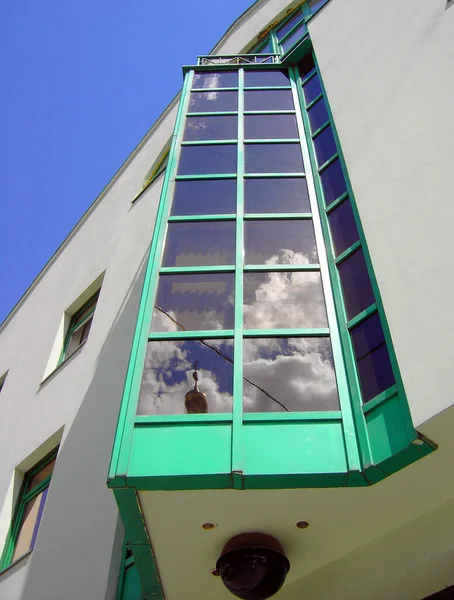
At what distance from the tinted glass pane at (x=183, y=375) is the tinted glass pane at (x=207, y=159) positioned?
294 cm

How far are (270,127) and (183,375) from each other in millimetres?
4584

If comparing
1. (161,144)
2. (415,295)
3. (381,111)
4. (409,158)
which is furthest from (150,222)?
(415,295)

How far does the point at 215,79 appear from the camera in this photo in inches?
396

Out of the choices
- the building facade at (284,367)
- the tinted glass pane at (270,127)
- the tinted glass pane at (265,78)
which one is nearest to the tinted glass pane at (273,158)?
the building facade at (284,367)

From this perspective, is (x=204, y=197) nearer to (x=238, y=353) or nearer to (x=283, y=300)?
(x=283, y=300)

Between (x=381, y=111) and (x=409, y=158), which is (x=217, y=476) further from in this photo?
(x=381, y=111)

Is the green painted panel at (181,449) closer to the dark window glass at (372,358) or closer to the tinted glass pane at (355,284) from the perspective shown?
the dark window glass at (372,358)

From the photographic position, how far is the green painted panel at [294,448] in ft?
14.0

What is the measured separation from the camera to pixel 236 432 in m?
4.50

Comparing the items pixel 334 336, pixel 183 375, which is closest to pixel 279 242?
pixel 334 336

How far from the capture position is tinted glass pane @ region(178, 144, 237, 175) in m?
7.51

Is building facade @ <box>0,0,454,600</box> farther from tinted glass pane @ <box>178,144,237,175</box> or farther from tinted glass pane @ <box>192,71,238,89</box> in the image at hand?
tinted glass pane @ <box>192,71,238,89</box>

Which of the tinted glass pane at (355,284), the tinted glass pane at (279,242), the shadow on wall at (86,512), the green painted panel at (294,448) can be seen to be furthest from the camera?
the shadow on wall at (86,512)

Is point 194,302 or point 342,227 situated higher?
point 342,227
